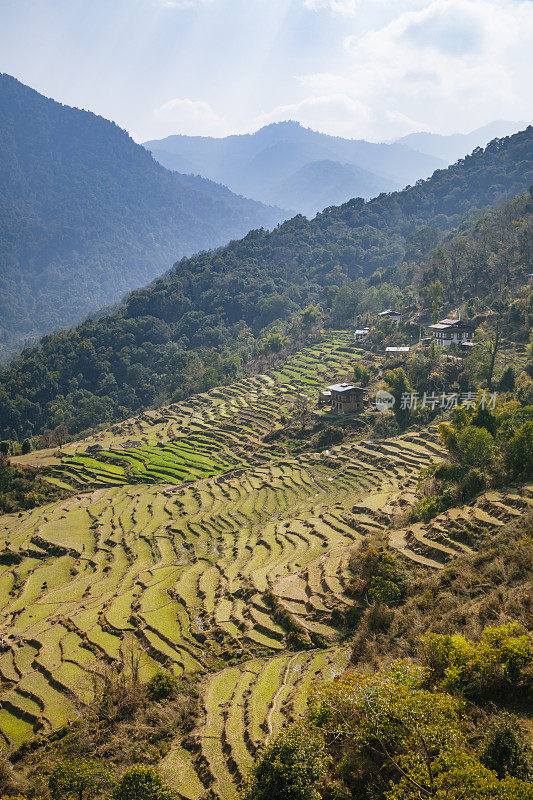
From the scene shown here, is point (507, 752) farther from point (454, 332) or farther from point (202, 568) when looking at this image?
point (454, 332)

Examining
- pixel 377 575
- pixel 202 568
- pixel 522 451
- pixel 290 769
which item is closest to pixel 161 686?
pixel 290 769

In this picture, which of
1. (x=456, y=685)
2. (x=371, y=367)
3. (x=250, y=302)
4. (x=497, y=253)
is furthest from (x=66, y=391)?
(x=456, y=685)

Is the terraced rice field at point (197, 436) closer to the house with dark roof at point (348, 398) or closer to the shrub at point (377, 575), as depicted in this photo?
the house with dark roof at point (348, 398)

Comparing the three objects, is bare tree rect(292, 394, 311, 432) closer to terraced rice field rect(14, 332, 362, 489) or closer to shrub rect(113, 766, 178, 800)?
terraced rice field rect(14, 332, 362, 489)

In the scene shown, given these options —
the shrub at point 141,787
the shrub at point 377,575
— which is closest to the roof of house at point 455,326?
the shrub at point 377,575

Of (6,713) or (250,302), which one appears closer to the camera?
(6,713)

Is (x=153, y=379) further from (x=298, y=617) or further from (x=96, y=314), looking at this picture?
(x=96, y=314)

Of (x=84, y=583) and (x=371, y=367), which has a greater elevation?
(x=371, y=367)
